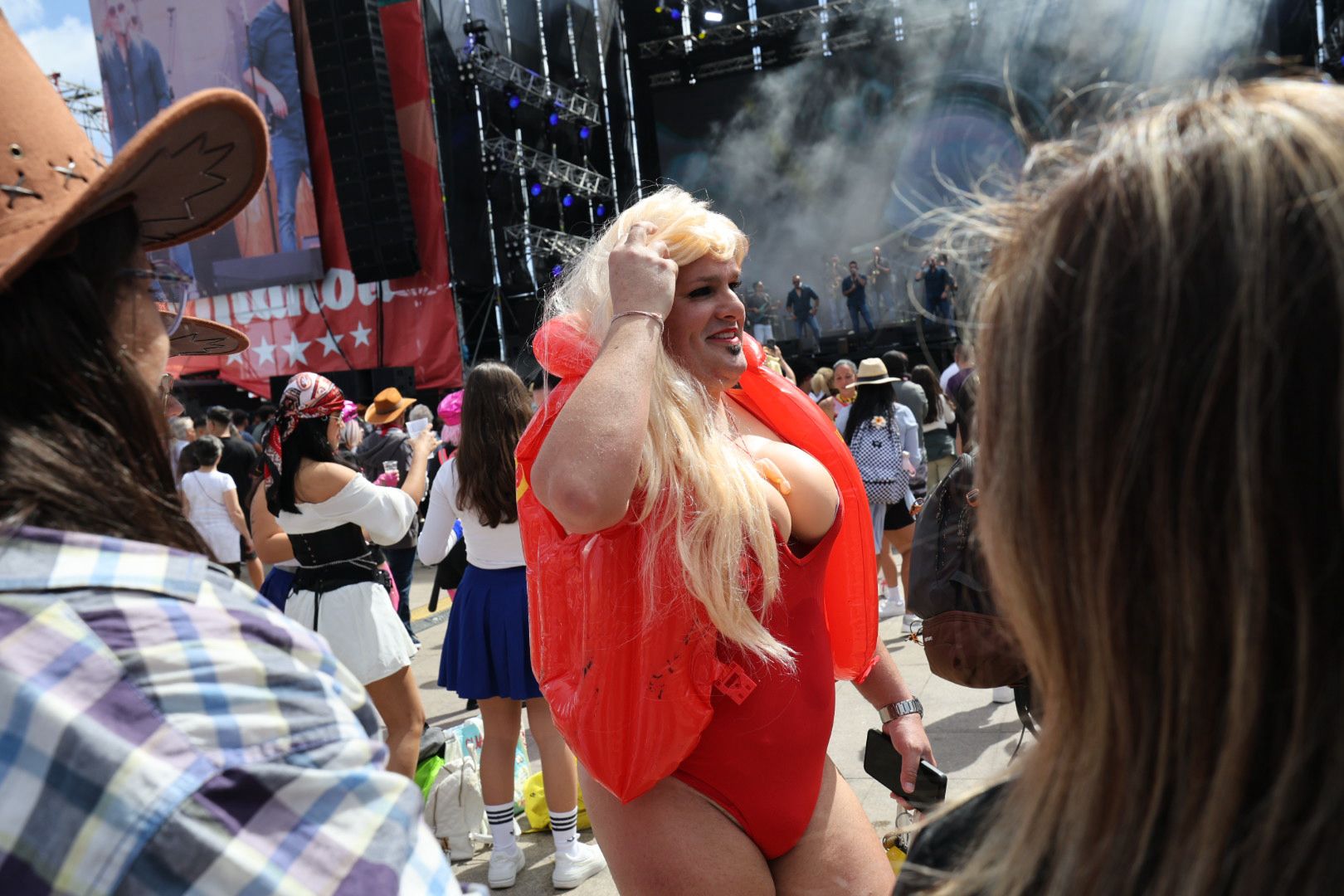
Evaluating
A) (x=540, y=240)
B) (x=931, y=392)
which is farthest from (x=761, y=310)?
(x=931, y=392)

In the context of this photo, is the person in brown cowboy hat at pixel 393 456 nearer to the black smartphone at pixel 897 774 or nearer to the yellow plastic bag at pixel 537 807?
the yellow plastic bag at pixel 537 807

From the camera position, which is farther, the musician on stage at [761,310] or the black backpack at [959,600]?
the musician on stage at [761,310]

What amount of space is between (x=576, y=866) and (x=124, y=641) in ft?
11.1

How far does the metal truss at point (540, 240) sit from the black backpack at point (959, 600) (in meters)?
15.1

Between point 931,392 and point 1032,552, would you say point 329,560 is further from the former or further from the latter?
point 931,392

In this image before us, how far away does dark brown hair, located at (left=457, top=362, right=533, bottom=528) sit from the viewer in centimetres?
414

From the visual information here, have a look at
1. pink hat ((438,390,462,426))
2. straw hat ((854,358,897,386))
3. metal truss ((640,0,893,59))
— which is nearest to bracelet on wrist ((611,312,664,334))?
straw hat ((854,358,897,386))

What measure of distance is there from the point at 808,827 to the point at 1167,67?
1912 centimetres

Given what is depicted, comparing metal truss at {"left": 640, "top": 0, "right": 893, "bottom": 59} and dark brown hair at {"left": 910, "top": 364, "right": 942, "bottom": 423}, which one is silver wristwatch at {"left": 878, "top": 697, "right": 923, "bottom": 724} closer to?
dark brown hair at {"left": 910, "top": 364, "right": 942, "bottom": 423}

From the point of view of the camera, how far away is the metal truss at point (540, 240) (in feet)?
55.8

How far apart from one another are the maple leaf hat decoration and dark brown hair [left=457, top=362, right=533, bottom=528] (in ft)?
9.77

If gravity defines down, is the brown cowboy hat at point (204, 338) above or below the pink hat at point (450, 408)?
→ above

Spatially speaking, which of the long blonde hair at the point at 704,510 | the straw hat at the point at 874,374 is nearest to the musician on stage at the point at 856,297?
the straw hat at the point at 874,374

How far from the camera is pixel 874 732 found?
2.25 metres
